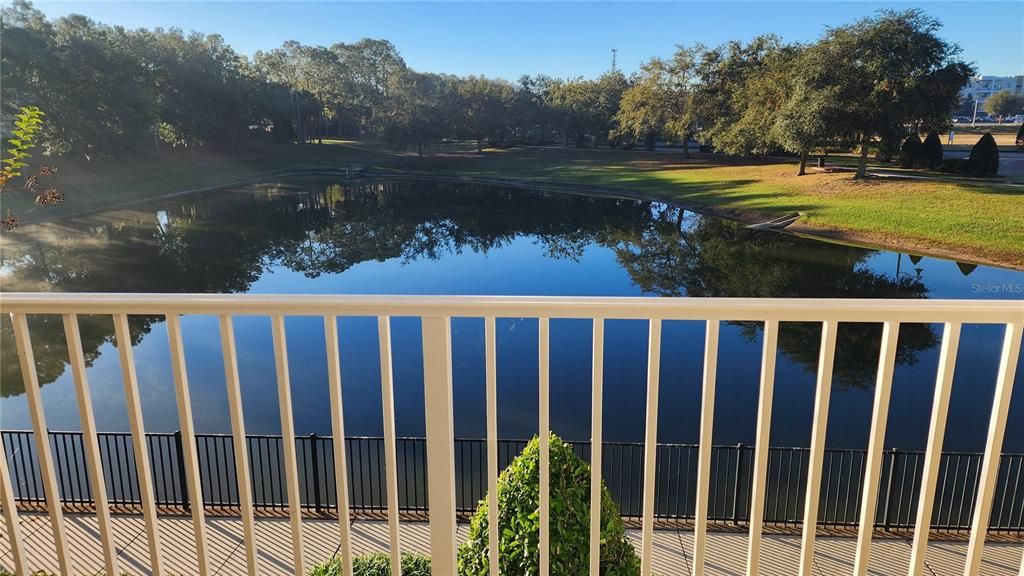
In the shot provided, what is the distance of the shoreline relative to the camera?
8665 millimetres

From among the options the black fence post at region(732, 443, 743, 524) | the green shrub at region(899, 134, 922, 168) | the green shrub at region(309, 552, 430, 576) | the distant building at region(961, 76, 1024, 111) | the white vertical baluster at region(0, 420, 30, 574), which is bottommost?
the black fence post at region(732, 443, 743, 524)

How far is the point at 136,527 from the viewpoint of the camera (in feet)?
12.7

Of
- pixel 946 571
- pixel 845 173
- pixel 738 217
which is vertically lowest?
pixel 946 571

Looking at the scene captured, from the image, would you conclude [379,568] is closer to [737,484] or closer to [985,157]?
[737,484]

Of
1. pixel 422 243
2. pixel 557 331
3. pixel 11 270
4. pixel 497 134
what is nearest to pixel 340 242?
pixel 422 243

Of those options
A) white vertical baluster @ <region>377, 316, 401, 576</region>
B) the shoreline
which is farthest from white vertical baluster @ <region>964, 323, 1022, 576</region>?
the shoreline

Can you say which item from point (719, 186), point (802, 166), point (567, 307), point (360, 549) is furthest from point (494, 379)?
point (802, 166)

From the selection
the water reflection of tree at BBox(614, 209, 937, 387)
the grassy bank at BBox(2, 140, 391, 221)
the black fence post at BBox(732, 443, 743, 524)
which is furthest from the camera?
the grassy bank at BBox(2, 140, 391, 221)

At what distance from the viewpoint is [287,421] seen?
1.10 metres

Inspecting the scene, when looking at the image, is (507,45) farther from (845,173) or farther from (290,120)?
(290,120)

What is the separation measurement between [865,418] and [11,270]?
13326 millimetres

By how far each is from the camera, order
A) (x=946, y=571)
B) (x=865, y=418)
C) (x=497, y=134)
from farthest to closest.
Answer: (x=497, y=134)
(x=865, y=418)
(x=946, y=571)

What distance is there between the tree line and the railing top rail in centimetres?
843

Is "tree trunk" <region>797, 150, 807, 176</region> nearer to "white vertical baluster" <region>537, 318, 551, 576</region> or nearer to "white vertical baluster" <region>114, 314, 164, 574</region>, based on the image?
"white vertical baluster" <region>537, 318, 551, 576</region>
